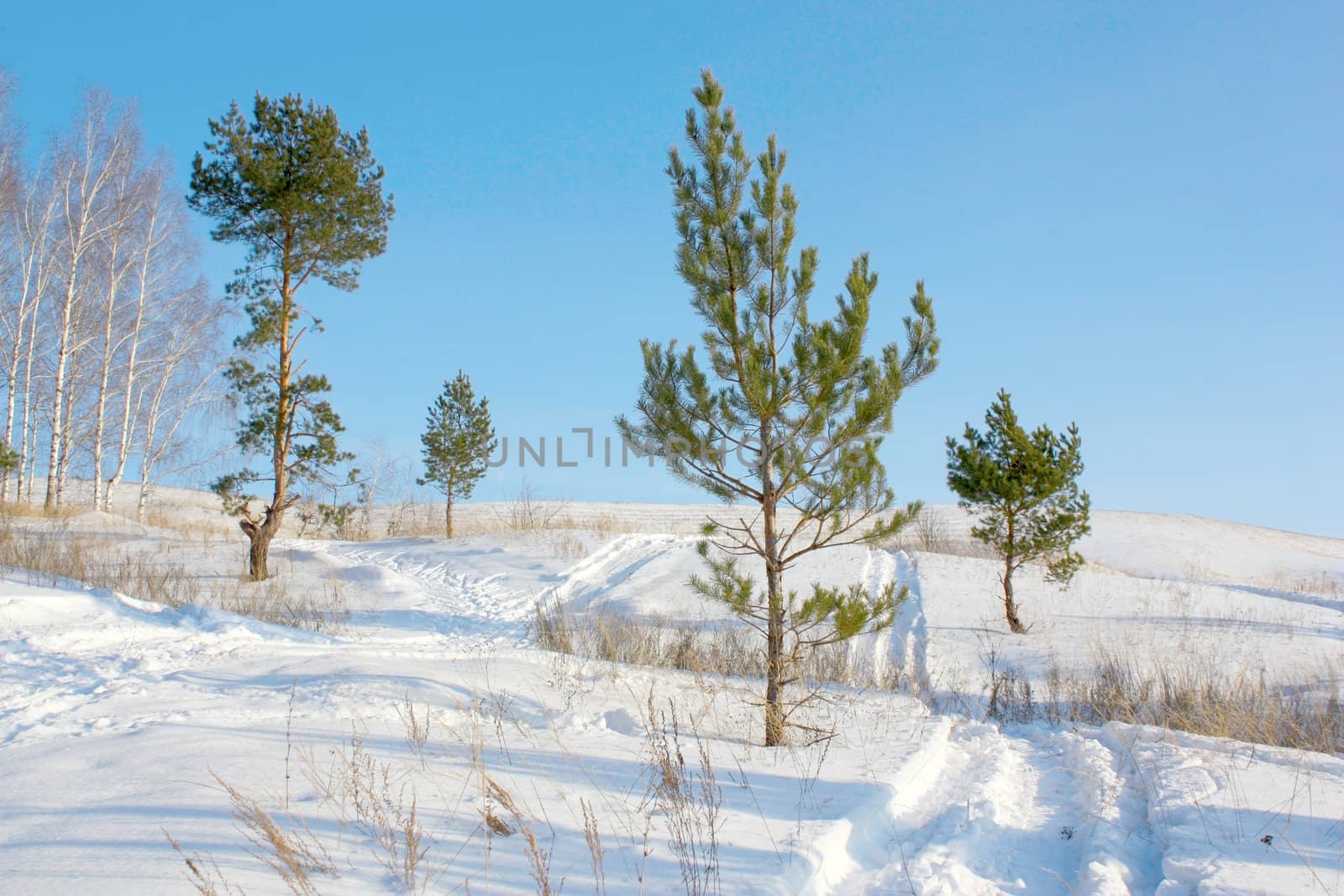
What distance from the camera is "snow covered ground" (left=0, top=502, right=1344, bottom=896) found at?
305cm

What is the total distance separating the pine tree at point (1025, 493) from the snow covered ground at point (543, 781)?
403cm

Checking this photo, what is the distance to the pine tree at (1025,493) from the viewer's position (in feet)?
44.2

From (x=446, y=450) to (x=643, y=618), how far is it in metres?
12.5

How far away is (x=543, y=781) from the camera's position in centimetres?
411

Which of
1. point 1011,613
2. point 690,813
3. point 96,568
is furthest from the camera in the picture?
point 96,568

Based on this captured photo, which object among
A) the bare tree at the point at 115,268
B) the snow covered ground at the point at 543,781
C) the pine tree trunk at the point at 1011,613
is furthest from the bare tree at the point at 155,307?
the pine tree trunk at the point at 1011,613

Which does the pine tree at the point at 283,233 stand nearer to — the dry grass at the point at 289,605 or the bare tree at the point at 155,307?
the dry grass at the point at 289,605

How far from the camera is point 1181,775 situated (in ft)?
15.0

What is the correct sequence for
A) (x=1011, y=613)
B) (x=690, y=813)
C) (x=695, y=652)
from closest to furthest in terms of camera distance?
(x=690, y=813)
(x=695, y=652)
(x=1011, y=613)

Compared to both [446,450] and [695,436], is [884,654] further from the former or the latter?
[446,450]

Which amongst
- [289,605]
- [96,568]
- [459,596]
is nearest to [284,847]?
[289,605]

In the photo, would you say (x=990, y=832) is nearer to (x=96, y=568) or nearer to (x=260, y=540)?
(x=260, y=540)

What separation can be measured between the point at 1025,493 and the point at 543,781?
38.4 feet

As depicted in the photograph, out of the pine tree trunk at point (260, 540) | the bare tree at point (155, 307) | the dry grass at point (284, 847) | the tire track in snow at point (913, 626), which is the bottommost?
the tire track in snow at point (913, 626)
